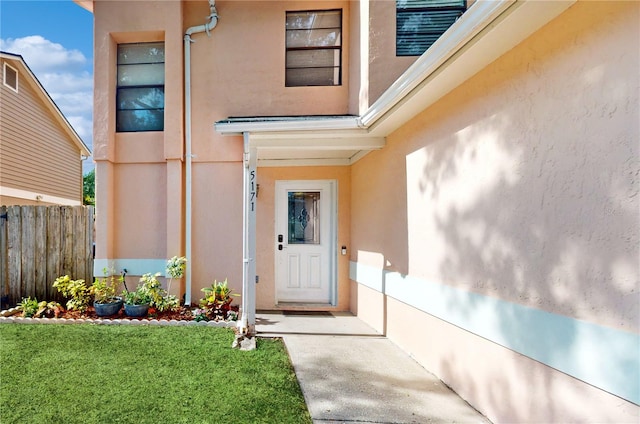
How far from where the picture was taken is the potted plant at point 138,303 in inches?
194

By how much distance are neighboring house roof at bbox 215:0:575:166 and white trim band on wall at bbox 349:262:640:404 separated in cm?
196

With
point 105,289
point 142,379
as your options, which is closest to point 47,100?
point 105,289

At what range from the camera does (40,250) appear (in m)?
5.71

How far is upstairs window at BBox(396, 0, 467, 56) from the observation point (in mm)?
4453

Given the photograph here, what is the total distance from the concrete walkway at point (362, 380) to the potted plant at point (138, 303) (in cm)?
194

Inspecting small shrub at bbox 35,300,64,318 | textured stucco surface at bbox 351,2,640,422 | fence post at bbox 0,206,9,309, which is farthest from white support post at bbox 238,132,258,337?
fence post at bbox 0,206,9,309

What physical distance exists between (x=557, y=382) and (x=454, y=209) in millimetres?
1538


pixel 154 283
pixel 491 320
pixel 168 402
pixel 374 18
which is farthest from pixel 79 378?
pixel 374 18

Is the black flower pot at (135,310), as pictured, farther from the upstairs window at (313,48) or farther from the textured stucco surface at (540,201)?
the upstairs window at (313,48)

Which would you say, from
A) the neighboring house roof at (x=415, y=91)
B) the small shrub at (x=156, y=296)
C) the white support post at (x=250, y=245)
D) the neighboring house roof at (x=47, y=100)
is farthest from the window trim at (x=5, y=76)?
the white support post at (x=250, y=245)

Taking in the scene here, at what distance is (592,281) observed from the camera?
178 centimetres

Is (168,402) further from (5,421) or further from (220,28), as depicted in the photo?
(220,28)

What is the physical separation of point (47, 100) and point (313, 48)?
1039 centimetres

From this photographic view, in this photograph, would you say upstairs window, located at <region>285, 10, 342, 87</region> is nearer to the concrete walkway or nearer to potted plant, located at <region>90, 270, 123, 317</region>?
the concrete walkway
